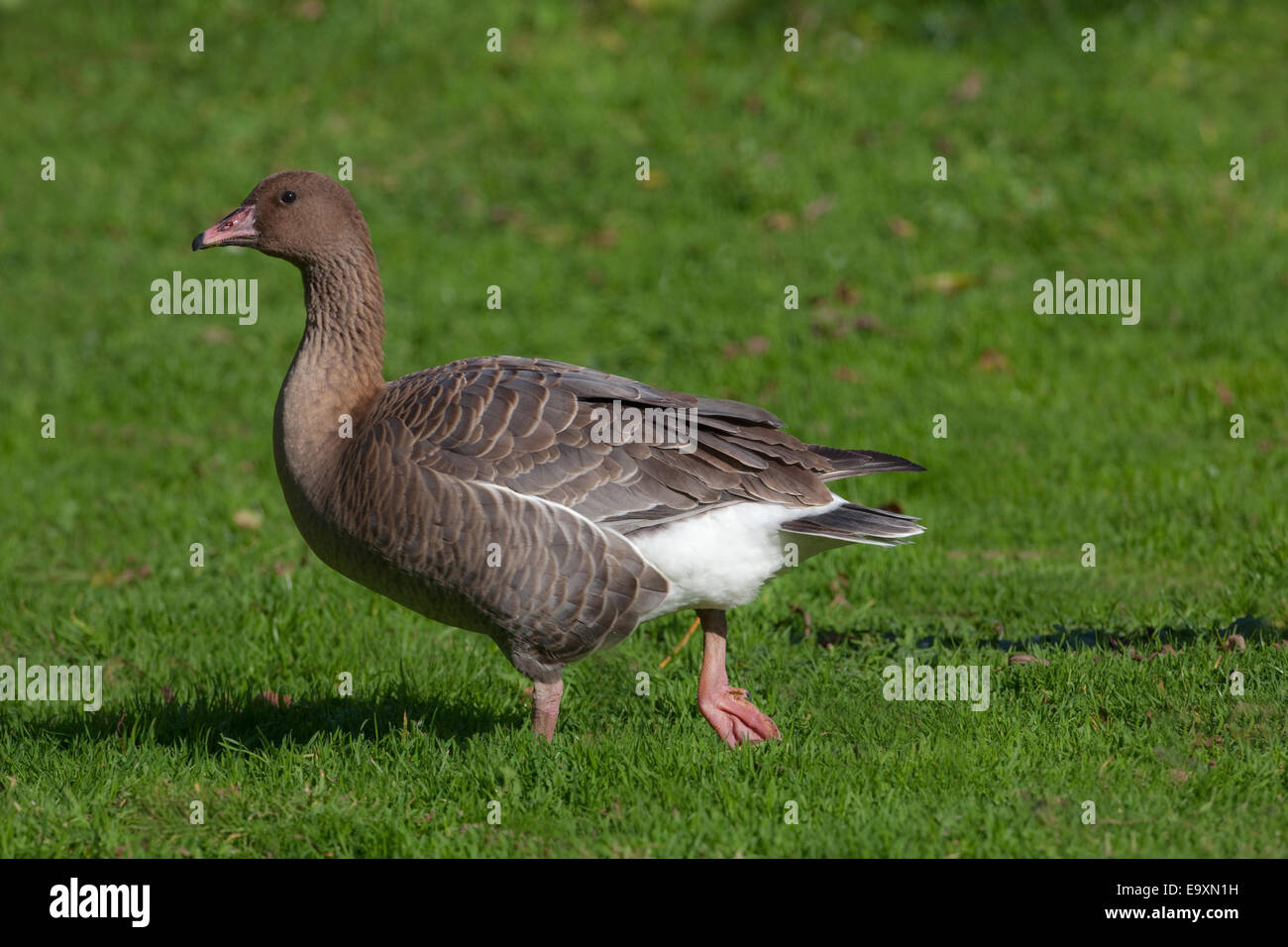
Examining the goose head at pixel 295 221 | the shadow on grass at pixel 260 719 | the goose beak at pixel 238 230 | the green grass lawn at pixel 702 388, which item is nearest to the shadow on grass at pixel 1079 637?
the green grass lawn at pixel 702 388

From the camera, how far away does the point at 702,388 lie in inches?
409

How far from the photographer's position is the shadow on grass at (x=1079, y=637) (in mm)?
6238

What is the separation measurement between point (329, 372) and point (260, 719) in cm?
155

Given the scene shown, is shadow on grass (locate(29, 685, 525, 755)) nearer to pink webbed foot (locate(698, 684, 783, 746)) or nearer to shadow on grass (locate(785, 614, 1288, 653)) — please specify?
Result: pink webbed foot (locate(698, 684, 783, 746))

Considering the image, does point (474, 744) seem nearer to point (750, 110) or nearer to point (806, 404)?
point (806, 404)

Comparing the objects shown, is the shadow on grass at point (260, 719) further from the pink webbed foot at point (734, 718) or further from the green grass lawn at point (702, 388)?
the pink webbed foot at point (734, 718)

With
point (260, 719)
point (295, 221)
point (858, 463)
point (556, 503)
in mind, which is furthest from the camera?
point (260, 719)

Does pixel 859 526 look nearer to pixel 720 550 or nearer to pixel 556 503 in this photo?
pixel 720 550

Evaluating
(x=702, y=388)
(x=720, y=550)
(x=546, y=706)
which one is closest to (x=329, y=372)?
(x=546, y=706)

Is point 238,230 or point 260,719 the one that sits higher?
point 238,230

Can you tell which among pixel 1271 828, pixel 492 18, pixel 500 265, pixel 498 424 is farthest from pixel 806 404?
pixel 492 18

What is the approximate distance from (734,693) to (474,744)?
1.08 metres

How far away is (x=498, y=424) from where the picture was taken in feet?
18.1

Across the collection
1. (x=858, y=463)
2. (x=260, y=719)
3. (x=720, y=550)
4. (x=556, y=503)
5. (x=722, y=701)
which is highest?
(x=858, y=463)
